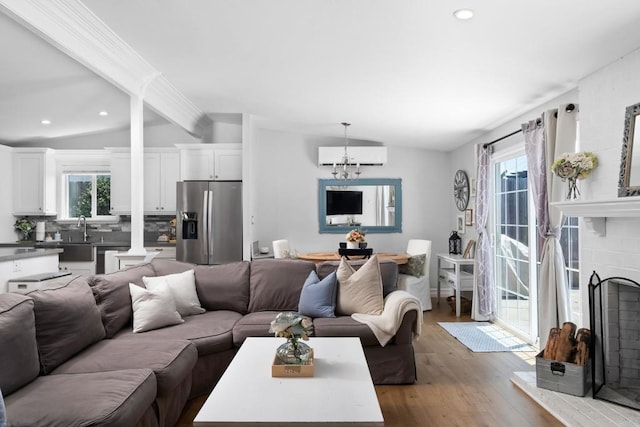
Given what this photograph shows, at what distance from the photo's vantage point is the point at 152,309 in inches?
128

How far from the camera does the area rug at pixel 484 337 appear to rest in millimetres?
4250

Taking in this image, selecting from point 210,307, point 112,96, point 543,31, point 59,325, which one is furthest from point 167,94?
point 543,31

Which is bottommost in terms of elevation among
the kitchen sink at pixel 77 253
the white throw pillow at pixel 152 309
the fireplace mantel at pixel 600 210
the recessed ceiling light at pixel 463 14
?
the white throw pillow at pixel 152 309

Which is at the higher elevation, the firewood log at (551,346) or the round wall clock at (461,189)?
the round wall clock at (461,189)

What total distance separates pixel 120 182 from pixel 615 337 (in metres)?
6.07

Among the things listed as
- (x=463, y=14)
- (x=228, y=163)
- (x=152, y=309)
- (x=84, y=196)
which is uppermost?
(x=463, y=14)

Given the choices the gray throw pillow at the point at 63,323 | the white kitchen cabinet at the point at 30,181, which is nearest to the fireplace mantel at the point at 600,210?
the gray throw pillow at the point at 63,323

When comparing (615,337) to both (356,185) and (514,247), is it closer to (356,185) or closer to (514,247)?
(514,247)

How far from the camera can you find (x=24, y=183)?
6555 mm

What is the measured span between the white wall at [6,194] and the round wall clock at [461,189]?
6636 millimetres

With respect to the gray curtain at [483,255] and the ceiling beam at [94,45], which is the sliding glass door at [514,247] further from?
the ceiling beam at [94,45]

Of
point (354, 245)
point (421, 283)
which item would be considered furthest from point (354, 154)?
point (421, 283)

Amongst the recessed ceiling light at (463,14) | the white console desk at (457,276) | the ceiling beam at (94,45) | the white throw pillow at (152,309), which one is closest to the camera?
the recessed ceiling light at (463,14)

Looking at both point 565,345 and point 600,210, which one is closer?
point 600,210
